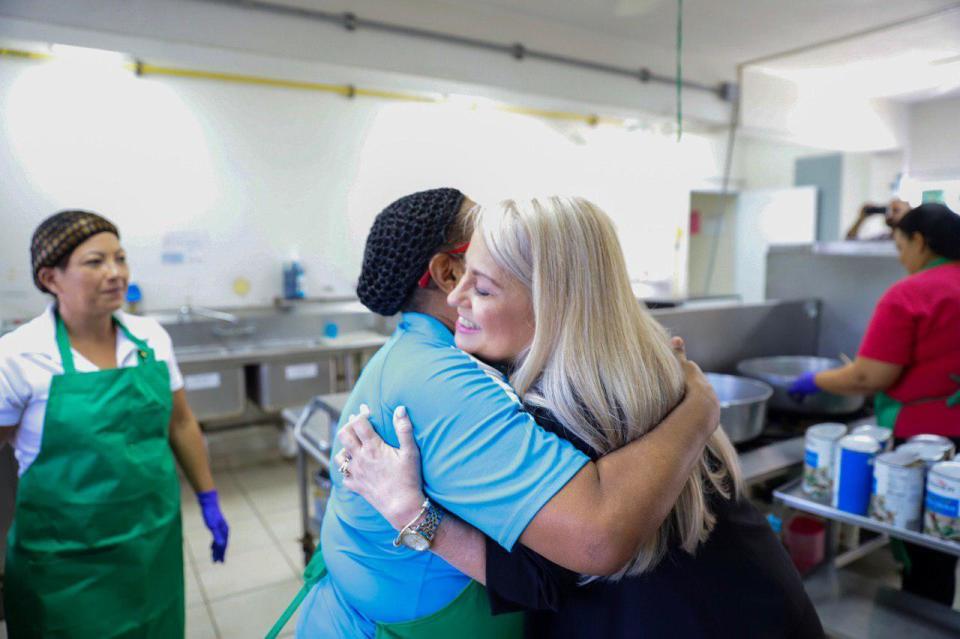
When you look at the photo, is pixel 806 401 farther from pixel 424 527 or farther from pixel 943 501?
pixel 424 527

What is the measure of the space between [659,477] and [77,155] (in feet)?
5.00

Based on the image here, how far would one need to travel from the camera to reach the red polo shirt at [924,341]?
1.54 m

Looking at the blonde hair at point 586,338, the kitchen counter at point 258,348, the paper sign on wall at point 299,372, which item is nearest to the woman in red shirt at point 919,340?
the blonde hair at point 586,338

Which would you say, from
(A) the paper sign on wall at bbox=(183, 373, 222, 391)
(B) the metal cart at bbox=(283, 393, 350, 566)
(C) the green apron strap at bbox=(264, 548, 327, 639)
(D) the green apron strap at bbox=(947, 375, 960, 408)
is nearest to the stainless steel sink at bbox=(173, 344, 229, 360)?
(A) the paper sign on wall at bbox=(183, 373, 222, 391)

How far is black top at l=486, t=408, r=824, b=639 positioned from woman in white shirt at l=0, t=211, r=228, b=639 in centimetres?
103

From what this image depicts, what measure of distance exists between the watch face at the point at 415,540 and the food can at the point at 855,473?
3.39ft

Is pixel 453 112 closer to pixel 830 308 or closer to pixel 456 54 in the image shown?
pixel 456 54

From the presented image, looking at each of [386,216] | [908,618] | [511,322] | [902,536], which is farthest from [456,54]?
[908,618]

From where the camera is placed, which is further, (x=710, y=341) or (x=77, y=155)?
(x=710, y=341)

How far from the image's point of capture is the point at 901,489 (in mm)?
1208

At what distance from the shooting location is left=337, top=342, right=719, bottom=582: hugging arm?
587 millimetres

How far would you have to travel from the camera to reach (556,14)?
2174 mm

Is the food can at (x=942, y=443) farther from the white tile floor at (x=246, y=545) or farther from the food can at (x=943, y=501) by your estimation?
the white tile floor at (x=246, y=545)

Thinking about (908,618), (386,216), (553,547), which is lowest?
(908,618)
